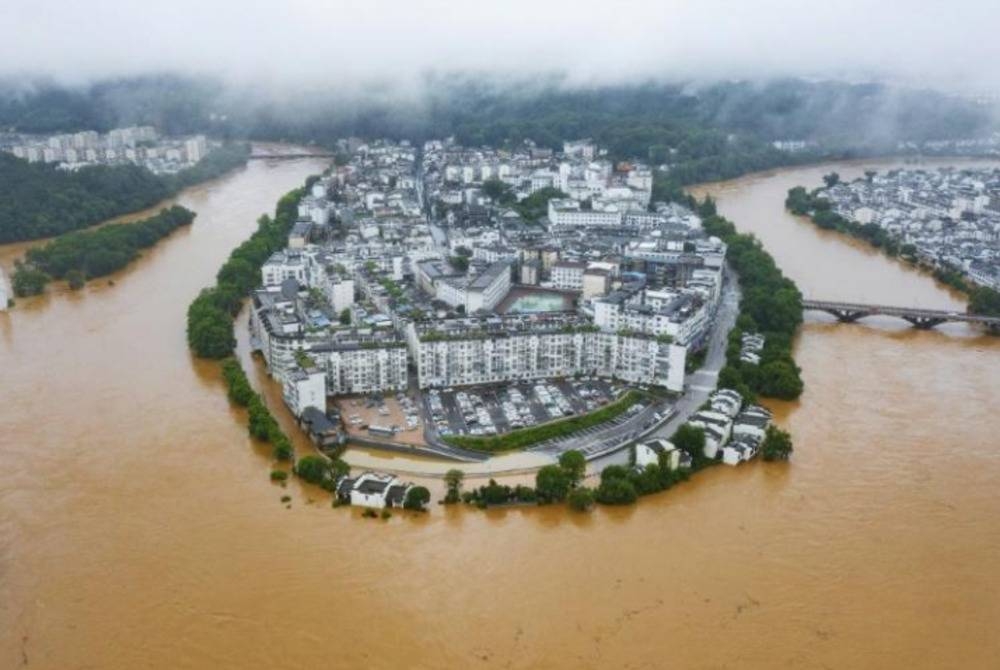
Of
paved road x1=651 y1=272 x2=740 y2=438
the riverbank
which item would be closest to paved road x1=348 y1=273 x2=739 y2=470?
paved road x1=651 y1=272 x2=740 y2=438

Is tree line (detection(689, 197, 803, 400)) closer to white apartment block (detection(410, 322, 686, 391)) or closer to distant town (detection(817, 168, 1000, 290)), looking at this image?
white apartment block (detection(410, 322, 686, 391))

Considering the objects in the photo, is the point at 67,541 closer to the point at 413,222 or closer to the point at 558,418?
the point at 558,418

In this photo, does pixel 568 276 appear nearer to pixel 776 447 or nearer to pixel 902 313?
pixel 902 313

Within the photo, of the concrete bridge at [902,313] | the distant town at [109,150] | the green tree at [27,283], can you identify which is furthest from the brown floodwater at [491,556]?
the distant town at [109,150]

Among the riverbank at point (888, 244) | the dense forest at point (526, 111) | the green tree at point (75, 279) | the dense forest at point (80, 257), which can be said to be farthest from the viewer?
the dense forest at point (526, 111)

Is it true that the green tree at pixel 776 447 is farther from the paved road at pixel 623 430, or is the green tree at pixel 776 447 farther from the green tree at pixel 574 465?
the green tree at pixel 574 465
